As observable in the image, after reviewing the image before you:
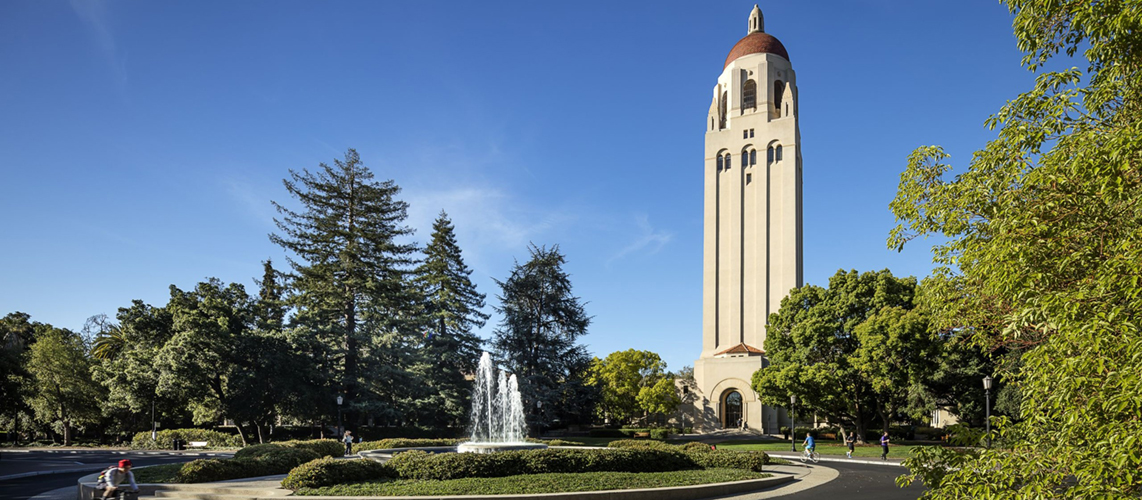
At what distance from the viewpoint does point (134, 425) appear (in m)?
46.5

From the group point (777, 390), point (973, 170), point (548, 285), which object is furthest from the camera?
point (548, 285)

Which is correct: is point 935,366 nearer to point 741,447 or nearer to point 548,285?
point 741,447

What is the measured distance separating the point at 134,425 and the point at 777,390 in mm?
42429

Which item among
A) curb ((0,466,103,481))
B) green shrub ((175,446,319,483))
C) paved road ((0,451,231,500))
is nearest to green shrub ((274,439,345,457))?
green shrub ((175,446,319,483))

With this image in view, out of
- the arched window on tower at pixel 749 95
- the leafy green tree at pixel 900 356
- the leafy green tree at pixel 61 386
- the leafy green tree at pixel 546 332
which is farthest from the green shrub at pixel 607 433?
the leafy green tree at pixel 61 386

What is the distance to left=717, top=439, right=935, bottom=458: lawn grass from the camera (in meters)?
33.6

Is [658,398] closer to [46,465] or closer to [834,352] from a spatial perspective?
[834,352]

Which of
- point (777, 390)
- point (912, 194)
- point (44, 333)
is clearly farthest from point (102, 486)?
point (44, 333)

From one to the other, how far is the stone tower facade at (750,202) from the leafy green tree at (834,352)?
36.9 ft

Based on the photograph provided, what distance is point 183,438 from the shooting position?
40438 mm

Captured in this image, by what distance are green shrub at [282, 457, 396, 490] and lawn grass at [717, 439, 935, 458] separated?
1870 cm

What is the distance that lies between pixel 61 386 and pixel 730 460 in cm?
4336

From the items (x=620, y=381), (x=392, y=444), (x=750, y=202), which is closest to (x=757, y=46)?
(x=750, y=202)

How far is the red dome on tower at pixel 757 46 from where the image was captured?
65.4m
